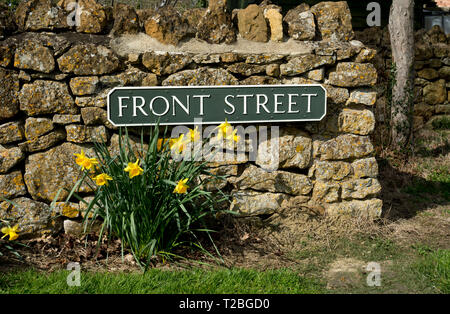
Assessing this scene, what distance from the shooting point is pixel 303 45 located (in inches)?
154

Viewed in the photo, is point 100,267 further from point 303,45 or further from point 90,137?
point 303,45

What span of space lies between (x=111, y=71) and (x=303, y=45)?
5.17 feet

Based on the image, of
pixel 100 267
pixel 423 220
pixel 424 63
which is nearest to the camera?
pixel 100 267

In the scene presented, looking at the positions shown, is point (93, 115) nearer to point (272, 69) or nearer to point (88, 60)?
point (88, 60)

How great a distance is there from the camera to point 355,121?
13.2 ft

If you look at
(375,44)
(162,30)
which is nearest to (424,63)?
(375,44)

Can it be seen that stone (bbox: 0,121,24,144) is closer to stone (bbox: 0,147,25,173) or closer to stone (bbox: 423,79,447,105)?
stone (bbox: 0,147,25,173)

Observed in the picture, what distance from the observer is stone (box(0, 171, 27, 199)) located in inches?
142

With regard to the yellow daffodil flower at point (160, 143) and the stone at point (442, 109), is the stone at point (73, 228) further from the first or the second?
the stone at point (442, 109)

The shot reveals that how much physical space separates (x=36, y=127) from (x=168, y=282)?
63.3 inches

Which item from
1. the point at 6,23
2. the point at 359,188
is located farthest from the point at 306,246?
the point at 6,23

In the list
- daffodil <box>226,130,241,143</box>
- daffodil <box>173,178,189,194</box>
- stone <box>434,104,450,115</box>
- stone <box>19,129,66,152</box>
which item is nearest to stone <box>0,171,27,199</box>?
stone <box>19,129,66,152</box>

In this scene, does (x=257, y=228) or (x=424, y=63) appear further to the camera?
(x=424, y=63)

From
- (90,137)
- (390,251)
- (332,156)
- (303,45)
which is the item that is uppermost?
(303,45)
